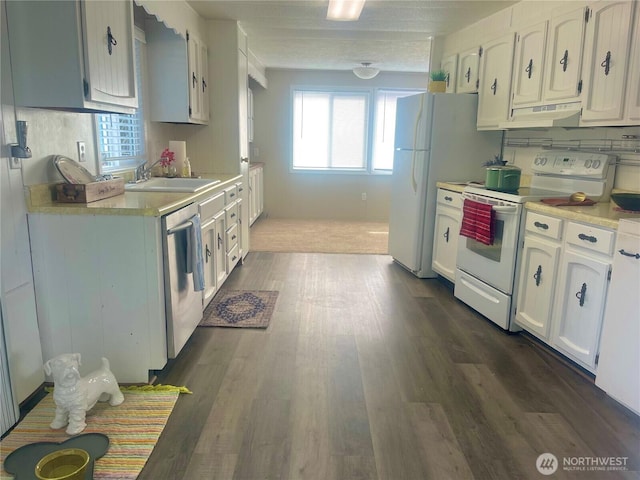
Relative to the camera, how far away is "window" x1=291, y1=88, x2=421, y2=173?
710cm

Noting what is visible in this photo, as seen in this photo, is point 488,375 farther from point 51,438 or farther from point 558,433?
point 51,438

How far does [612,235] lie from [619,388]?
0.72 metres

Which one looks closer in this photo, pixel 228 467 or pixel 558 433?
pixel 228 467

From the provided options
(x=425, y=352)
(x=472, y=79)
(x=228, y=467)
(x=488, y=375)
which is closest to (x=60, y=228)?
(x=228, y=467)

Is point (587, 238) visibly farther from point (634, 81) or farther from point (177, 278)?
point (177, 278)

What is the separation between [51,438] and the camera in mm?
1853

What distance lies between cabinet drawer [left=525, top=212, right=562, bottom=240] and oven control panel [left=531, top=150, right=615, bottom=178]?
0.54 meters

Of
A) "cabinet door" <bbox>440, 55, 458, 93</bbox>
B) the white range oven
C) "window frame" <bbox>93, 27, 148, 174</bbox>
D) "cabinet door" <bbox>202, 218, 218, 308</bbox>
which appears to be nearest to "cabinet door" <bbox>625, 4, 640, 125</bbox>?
the white range oven

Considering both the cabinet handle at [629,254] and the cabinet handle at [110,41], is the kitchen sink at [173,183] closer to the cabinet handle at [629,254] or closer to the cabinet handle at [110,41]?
the cabinet handle at [110,41]

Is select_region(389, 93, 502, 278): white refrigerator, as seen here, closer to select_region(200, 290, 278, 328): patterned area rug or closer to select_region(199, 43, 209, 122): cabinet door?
select_region(200, 290, 278, 328): patterned area rug

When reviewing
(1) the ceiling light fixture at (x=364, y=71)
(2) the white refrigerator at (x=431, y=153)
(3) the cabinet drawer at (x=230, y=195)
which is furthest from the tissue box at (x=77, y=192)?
(1) the ceiling light fixture at (x=364, y=71)

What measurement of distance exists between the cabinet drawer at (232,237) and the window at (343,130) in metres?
3.39

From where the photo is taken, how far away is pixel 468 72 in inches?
159

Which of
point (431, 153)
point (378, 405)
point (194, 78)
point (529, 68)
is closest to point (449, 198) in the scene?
point (431, 153)
